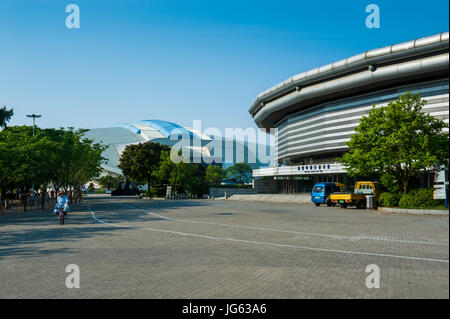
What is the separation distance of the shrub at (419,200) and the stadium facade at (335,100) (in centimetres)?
1996

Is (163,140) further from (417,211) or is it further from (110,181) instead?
(417,211)

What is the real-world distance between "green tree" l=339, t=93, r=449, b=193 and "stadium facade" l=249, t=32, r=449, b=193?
1572 cm

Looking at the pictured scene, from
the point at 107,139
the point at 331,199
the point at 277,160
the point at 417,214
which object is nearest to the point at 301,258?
the point at 417,214

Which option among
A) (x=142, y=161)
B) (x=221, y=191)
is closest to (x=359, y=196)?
(x=221, y=191)

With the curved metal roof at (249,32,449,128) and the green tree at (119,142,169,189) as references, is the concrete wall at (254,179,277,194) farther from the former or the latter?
the green tree at (119,142,169,189)

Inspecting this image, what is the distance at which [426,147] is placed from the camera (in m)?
26.7

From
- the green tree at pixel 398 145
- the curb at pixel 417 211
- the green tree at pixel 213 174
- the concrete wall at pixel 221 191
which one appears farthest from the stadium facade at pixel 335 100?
the curb at pixel 417 211

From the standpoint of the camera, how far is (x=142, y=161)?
77.4m

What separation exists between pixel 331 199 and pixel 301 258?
25.6m

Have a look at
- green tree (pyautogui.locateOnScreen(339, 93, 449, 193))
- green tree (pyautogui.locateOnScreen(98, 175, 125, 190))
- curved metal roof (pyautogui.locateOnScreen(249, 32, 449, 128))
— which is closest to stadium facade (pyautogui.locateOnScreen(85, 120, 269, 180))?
green tree (pyautogui.locateOnScreen(98, 175, 125, 190))

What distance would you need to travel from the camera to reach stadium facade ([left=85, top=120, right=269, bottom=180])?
477ft

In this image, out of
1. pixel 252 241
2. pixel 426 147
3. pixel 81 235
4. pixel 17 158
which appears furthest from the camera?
pixel 17 158

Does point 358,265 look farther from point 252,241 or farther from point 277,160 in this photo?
point 277,160
